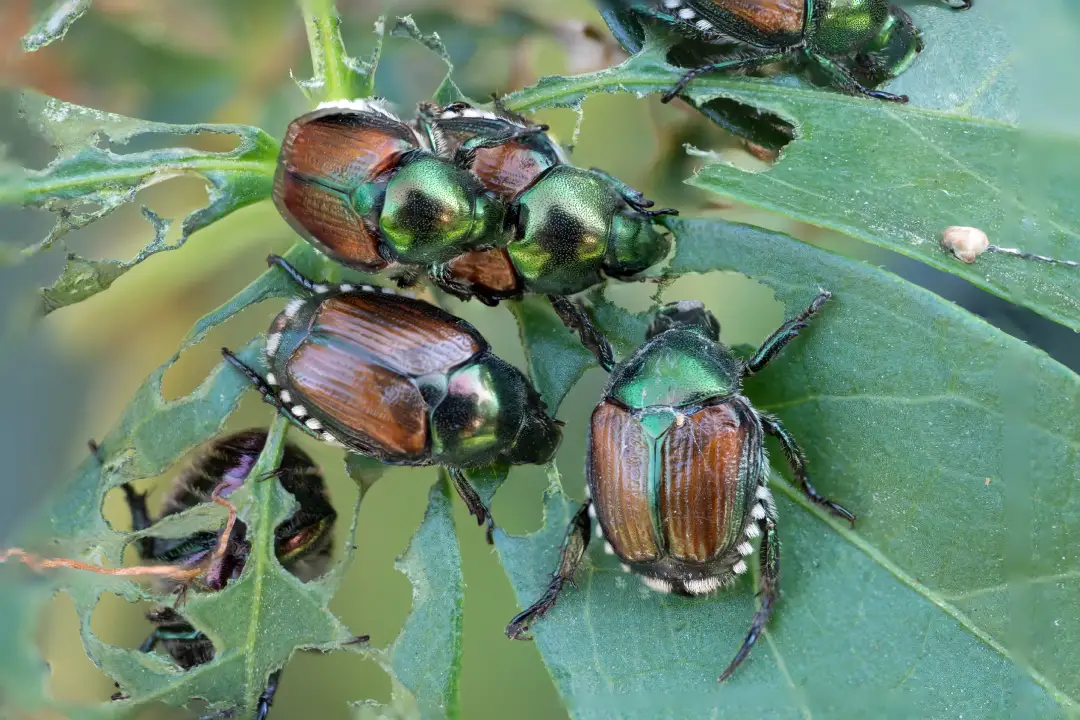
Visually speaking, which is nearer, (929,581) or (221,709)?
(929,581)

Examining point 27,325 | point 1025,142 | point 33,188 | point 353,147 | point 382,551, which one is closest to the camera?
point 1025,142

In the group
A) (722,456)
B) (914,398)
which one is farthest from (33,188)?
(914,398)

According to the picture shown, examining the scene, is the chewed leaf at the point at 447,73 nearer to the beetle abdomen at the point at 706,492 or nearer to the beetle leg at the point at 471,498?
the beetle leg at the point at 471,498

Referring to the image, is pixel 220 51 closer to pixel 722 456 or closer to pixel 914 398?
pixel 722 456

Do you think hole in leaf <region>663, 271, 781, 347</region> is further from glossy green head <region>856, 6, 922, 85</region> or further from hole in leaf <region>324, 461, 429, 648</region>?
hole in leaf <region>324, 461, 429, 648</region>

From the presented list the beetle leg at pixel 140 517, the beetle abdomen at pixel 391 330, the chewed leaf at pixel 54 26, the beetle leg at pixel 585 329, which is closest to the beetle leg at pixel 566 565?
the beetle leg at pixel 585 329

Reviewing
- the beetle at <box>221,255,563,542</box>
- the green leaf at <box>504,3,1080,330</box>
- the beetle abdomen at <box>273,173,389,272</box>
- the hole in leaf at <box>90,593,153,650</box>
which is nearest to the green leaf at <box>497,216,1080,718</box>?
the green leaf at <box>504,3,1080,330</box>

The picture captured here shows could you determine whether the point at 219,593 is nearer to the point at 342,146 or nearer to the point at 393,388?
the point at 393,388

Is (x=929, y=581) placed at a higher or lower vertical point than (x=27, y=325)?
lower
